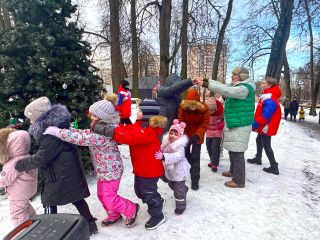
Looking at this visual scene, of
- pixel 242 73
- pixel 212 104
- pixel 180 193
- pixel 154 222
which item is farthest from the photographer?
pixel 212 104

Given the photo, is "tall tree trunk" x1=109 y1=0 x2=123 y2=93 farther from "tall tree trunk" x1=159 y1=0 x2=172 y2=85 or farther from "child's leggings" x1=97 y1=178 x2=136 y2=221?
"child's leggings" x1=97 y1=178 x2=136 y2=221

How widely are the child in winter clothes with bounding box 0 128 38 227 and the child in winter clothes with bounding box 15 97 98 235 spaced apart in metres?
0.24

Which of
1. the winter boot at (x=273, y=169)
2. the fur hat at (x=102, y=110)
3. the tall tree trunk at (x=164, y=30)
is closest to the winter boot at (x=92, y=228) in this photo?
the fur hat at (x=102, y=110)

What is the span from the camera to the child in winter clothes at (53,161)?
2168 mm

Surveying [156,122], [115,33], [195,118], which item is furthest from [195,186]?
[115,33]

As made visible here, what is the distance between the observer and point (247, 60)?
37.4 feet

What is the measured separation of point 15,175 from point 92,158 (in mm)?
840

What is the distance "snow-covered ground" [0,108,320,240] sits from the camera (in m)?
2.57

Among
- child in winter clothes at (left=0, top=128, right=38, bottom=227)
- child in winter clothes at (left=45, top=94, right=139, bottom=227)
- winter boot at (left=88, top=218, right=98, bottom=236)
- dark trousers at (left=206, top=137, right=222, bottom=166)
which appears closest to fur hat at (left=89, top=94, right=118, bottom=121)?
child in winter clothes at (left=45, top=94, right=139, bottom=227)

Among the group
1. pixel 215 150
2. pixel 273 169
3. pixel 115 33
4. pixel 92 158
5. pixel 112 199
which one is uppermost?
pixel 115 33

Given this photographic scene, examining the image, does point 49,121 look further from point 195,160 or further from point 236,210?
point 236,210

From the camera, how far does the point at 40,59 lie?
10.6ft

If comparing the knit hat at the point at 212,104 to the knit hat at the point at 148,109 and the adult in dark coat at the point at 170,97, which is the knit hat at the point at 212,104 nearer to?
the adult in dark coat at the point at 170,97

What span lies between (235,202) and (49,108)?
291 centimetres
